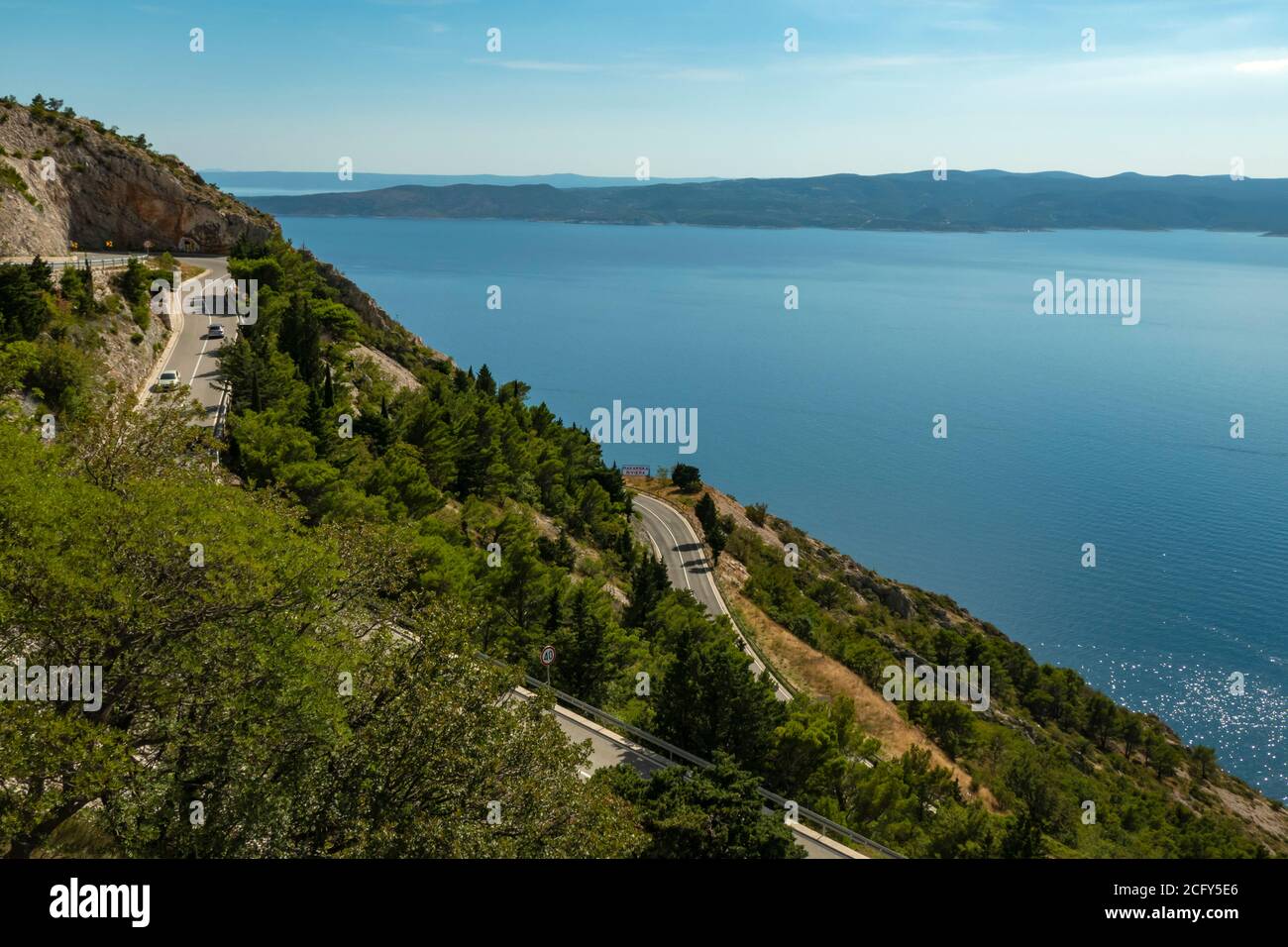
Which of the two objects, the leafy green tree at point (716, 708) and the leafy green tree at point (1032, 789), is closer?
the leafy green tree at point (716, 708)

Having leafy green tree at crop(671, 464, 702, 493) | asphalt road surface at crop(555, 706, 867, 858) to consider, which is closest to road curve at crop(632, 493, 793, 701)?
leafy green tree at crop(671, 464, 702, 493)

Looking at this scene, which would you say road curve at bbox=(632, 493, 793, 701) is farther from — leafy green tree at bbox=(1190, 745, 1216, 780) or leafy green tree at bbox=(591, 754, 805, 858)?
leafy green tree at bbox=(1190, 745, 1216, 780)

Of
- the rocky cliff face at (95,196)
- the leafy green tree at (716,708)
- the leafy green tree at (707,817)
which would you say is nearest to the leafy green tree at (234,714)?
the leafy green tree at (707,817)

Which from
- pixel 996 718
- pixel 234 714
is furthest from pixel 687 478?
pixel 234 714

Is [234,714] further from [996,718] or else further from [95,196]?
[95,196]

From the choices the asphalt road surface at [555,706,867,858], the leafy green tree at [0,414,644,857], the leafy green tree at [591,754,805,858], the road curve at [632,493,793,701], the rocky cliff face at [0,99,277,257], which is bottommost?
the road curve at [632,493,793,701]

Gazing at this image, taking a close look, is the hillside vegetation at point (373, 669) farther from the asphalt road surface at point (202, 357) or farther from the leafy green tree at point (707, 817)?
the asphalt road surface at point (202, 357)
